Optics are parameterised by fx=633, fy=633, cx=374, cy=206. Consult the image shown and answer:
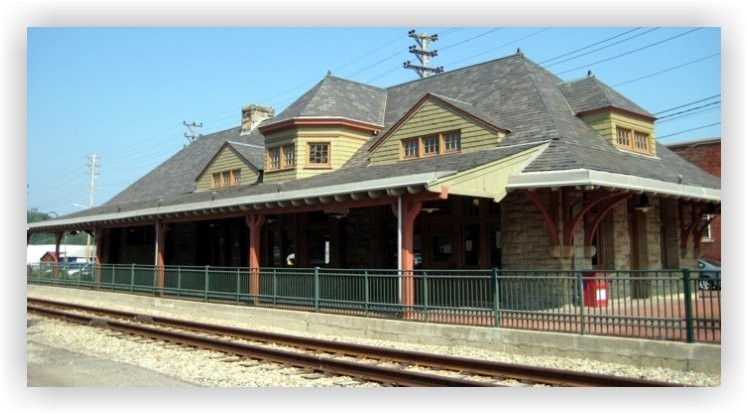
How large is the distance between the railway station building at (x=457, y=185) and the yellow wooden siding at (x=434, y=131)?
0.04m

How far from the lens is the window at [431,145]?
16766 mm

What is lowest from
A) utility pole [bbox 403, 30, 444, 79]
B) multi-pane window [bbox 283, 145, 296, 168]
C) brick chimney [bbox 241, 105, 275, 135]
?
multi-pane window [bbox 283, 145, 296, 168]

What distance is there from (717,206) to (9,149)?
1642 centimetres

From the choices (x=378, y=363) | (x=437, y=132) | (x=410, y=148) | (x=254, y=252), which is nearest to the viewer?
(x=378, y=363)

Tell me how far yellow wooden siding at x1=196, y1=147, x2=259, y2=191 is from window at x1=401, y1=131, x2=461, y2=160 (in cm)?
712

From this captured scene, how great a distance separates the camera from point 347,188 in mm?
13367

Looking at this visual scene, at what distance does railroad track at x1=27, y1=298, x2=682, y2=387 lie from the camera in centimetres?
817

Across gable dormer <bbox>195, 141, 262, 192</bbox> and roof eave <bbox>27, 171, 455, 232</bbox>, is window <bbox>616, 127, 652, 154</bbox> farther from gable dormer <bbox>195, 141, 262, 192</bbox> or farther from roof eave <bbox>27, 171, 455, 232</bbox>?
gable dormer <bbox>195, 141, 262, 192</bbox>

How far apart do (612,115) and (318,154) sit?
898cm

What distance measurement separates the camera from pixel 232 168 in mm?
23922

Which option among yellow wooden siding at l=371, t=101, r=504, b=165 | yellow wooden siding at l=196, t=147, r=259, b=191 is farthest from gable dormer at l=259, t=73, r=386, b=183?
yellow wooden siding at l=371, t=101, r=504, b=165

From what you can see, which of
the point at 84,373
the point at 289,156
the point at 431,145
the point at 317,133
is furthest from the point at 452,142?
the point at 84,373

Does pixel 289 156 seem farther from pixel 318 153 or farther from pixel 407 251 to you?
pixel 407 251
